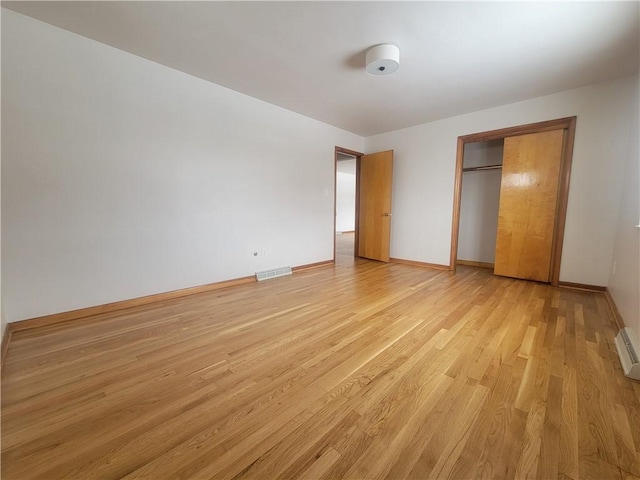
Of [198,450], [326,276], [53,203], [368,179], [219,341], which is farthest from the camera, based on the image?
[368,179]

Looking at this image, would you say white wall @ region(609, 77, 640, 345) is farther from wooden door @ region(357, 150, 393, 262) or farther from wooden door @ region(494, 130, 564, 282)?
wooden door @ region(357, 150, 393, 262)

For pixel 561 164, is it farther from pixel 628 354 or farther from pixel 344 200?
pixel 344 200

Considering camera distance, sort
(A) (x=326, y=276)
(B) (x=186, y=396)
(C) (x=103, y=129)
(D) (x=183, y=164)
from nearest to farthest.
Result: 1. (B) (x=186, y=396)
2. (C) (x=103, y=129)
3. (D) (x=183, y=164)
4. (A) (x=326, y=276)

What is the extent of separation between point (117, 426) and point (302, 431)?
83 cm

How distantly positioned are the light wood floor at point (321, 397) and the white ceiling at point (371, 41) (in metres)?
2.34

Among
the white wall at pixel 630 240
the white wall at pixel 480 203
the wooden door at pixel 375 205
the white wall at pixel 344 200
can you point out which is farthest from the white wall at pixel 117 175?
the white wall at pixel 344 200

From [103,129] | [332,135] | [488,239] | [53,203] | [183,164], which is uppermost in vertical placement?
[332,135]

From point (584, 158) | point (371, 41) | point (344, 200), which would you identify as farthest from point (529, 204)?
point (344, 200)

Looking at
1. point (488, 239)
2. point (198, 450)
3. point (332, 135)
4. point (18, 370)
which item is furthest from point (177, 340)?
point (488, 239)

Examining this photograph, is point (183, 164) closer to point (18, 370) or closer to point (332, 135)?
point (18, 370)

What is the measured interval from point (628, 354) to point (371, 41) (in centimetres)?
283

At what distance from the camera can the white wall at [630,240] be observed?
1.84m

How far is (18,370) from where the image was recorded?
1.50m

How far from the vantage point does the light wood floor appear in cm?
96
